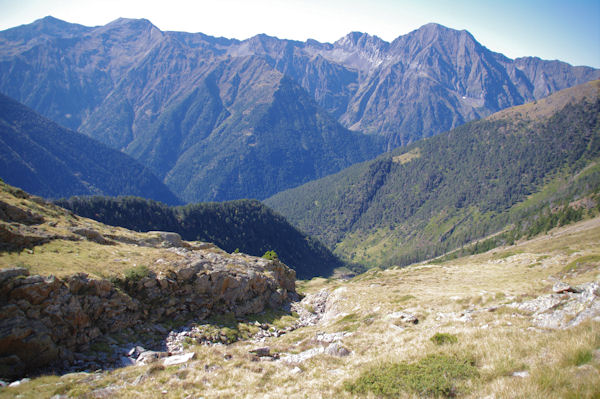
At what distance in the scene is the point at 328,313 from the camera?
47.9 meters

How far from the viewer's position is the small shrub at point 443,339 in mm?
18266

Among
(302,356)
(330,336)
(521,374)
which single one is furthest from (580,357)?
(330,336)

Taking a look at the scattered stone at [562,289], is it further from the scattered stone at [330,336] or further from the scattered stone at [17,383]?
the scattered stone at [17,383]

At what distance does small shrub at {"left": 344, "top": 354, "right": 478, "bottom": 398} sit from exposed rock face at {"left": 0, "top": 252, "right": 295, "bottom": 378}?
20648 mm

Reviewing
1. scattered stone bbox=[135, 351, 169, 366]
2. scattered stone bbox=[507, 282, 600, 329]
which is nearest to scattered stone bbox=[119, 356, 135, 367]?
scattered stone bbox=[135, 351, 169, 366]

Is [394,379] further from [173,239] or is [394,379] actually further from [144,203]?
[144,203]

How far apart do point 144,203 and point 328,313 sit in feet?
556

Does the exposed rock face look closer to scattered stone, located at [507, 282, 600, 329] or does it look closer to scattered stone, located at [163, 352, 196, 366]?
scattered stone, located at [163, 352, 196, 366]

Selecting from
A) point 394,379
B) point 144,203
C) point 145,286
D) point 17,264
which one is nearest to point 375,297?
point 145,286

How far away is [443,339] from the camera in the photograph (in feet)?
61.9

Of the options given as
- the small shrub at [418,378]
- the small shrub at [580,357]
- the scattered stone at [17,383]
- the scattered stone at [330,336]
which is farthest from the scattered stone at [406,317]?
the scattered stone at [17,383]

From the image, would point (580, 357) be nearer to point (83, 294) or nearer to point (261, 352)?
point (261, 352)

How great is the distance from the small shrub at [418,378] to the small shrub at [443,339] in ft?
9.60

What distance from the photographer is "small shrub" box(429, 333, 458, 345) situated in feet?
59.9
